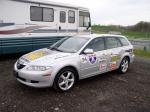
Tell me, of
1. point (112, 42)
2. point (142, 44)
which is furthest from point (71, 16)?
point (142, 44)

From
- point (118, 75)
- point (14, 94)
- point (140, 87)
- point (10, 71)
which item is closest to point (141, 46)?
point (118, 75)

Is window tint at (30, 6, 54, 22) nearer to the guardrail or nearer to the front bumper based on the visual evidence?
the front bumper

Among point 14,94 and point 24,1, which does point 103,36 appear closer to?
point 14,94

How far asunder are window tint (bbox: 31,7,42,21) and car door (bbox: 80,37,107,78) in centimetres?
462

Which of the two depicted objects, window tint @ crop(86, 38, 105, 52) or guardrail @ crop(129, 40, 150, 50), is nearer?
window tint @ crop(86, 38, 105, 52)

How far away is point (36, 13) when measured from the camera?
394 inches

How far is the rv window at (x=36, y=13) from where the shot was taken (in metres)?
9.89

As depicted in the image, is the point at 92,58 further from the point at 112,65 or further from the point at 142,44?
the point at 142,44

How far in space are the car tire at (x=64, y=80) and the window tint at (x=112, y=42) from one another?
79.4 inches

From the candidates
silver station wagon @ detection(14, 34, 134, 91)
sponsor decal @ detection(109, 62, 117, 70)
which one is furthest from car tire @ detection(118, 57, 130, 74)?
sponsor decal @ detection(109, 62, 117, 70)

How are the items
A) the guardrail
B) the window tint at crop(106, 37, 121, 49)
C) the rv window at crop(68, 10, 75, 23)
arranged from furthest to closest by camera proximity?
the guardrail
the rv window at crop(68, 10, 75, 23)
the window tint at crop(106, 37, 121, 49)

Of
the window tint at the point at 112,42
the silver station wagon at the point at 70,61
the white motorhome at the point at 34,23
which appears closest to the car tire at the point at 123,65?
the silver station wagon at the point at 70,61

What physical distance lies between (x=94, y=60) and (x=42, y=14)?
17.5 feet

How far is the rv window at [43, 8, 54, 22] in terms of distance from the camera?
10.4 metres
